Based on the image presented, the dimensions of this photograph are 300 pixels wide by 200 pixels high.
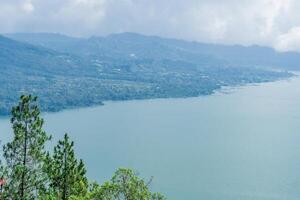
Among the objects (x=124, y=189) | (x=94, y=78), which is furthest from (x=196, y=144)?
(x=94, y=78)

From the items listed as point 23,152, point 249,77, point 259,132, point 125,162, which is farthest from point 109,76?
point 23,152

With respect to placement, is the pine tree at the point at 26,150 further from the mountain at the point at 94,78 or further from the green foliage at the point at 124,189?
the mountain at the point at 94,78

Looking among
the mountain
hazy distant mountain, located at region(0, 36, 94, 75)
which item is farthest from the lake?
hazy distant mountain, located at region(0, 36, 94, 75)

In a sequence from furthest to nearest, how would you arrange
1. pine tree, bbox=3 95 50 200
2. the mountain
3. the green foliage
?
the mountain → pine tree, bbox=3 95 50 200 → the green foliage

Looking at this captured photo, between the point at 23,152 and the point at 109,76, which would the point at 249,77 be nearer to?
the point at 109,76

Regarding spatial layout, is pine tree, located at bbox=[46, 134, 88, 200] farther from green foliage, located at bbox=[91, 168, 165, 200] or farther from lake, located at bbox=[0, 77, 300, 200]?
lake, located at bbox=[0, 77, 300, 200]

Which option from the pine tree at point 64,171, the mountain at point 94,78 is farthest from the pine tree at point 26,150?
the mountain at point 94,78
